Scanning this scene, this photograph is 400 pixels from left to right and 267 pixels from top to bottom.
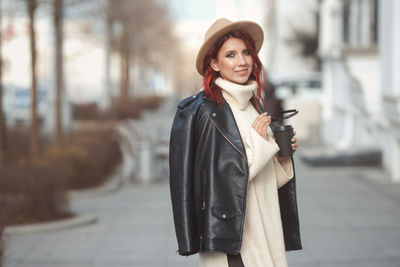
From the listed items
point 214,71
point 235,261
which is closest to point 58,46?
point 214,71

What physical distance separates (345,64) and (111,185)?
7960 mm

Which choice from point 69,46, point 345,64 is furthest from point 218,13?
point 345,64

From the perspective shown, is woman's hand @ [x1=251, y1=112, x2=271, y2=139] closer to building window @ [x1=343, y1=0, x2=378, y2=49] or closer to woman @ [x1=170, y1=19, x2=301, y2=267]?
woman @ [x1=170, y1=19, x2=301, y2=267]

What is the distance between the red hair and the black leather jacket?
0.17 ft

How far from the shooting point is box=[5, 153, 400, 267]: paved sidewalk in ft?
24.0

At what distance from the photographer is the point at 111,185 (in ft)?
42.9

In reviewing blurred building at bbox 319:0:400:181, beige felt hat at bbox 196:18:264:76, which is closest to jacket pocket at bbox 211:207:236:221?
beige felt hat at bbox 196:18:264:76

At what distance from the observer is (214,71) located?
402 cm

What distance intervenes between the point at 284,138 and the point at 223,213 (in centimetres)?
51

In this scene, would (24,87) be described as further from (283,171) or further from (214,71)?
(283,171)

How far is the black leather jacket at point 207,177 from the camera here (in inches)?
146

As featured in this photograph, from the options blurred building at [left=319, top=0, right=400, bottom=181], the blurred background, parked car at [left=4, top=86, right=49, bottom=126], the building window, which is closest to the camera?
the blurred background

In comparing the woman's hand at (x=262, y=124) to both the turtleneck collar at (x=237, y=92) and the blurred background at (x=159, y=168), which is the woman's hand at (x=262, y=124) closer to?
the turtleneck collar at (x=237, y=92)

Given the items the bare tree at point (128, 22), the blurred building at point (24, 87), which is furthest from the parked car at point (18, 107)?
the bare tree at point (128, 22)
